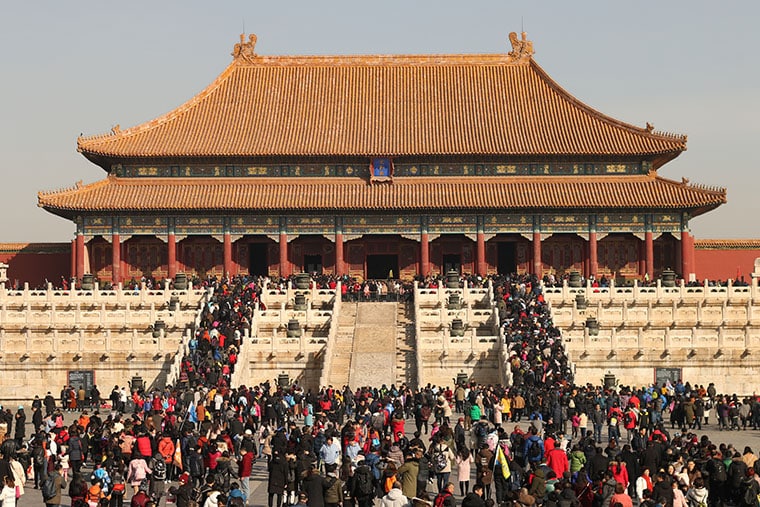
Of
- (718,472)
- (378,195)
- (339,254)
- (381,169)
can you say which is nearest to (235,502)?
(718,472)

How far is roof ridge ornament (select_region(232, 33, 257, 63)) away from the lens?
275 ft

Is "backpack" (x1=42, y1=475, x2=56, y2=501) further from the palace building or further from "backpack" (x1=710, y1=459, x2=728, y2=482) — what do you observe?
the palace building

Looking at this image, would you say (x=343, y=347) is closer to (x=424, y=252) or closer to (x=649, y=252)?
(x=424, y=252)

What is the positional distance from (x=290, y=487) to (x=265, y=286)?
2925cm

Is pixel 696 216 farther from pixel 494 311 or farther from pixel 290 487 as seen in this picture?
pixel 290 487

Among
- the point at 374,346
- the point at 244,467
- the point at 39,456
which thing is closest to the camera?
the point at 244,467

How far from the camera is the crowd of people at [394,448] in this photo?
25.7 metres

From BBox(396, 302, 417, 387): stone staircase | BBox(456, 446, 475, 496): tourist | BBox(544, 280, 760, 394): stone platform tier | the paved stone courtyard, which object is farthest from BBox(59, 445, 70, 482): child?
BBox(544, 280, 760, 394): stone platform tier

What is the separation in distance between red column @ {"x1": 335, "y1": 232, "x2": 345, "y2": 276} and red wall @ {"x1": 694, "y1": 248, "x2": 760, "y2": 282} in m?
17.7

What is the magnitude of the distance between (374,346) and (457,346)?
10.8ft

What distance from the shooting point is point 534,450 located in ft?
95.2

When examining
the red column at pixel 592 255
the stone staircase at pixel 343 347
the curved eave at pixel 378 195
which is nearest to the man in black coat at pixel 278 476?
the stone staircase at pixel 343 347

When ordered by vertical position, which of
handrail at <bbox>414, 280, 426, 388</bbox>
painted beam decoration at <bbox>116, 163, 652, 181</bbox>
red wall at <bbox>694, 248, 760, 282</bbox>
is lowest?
handrail at <bbox>414, 280, 426, 388</bbox>

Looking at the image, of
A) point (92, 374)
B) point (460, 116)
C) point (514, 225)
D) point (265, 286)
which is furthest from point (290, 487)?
point (460, 116)
